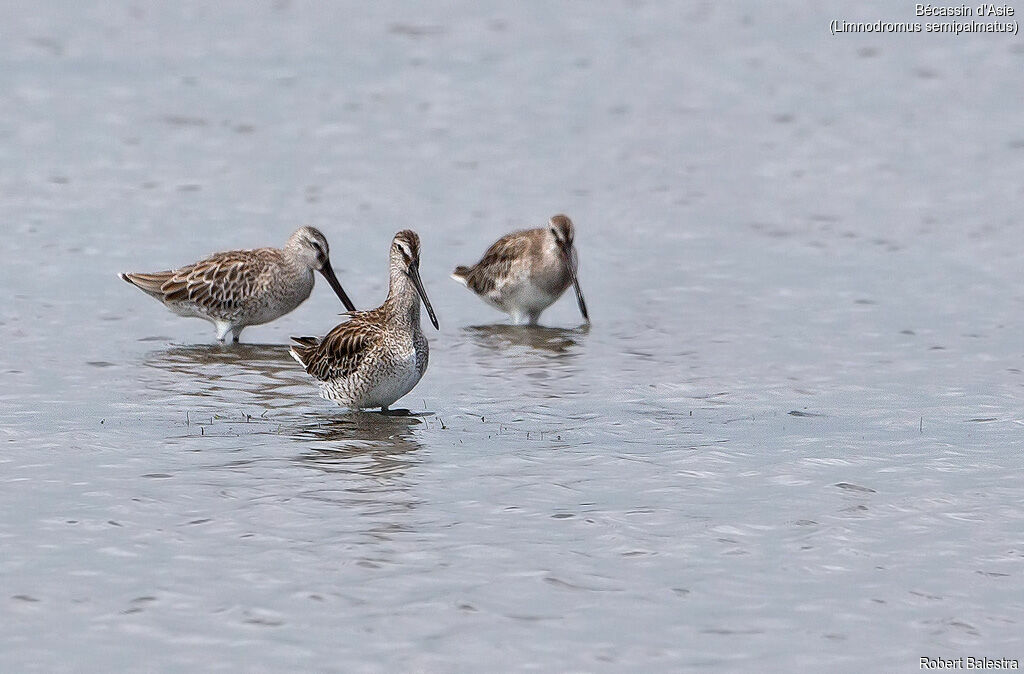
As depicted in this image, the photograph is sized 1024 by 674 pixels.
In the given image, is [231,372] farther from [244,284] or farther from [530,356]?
[530,356]

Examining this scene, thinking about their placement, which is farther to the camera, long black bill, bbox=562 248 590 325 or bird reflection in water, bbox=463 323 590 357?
long black bill, bbox=562 248 590 325

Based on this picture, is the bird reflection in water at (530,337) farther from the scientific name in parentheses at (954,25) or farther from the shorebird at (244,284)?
the scientific name in parentheses at (954,25)

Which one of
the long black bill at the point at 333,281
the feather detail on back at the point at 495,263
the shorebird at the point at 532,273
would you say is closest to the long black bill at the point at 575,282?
the shorebird at the point at 532,273

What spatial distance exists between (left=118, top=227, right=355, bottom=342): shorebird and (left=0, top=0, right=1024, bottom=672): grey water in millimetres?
386

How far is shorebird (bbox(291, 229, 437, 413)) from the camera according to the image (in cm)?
1288

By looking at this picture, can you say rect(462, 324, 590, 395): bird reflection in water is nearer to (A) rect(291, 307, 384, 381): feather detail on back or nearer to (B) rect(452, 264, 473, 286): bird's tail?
(B) rect(452, 264, 473, 286): bird's tail

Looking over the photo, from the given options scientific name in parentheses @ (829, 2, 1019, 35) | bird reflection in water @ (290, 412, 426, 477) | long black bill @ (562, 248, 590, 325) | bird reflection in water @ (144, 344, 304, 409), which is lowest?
bird reflection in water @ (290, 412, 426, 477)

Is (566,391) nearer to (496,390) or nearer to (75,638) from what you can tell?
(496,390)

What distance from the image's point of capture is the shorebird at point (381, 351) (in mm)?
12875

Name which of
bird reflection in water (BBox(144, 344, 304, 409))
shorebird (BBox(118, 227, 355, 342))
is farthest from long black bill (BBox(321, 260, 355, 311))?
bird reflection in water (BBox(144, 344, 304, 409))

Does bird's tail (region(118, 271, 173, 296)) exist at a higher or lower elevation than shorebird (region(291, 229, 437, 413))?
higher

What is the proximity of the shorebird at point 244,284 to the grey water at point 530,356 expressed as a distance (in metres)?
0.39

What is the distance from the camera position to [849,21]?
3388cm

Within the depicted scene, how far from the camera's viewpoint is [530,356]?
1620 cm
